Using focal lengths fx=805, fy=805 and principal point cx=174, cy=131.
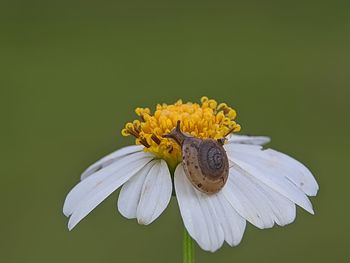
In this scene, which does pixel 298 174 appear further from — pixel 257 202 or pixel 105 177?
pixel 105 177

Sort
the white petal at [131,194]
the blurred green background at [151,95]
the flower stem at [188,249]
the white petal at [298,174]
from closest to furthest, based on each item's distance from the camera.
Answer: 1. the flower stem at [188,249]
2. the white petal at [131,194]
3. the white petal at [298,174]
4. the blurred green background at [151,95]

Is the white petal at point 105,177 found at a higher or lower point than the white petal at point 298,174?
higher

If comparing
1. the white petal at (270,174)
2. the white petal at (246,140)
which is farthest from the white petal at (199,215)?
the white petal at (246,140)

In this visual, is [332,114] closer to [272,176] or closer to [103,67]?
[103,67]

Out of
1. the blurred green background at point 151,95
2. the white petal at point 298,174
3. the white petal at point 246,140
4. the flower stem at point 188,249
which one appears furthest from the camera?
the blurred green background at point 151,95

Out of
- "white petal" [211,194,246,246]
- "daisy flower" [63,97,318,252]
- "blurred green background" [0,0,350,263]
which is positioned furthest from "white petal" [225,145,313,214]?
"blurred green background" [0,0,350,263]

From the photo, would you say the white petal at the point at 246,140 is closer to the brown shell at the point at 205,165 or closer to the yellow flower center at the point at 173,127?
the yellow flower center at the point at 173,127

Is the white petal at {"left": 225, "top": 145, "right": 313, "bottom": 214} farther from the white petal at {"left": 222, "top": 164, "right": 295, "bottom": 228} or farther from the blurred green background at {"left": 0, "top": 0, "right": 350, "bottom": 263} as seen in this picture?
the blurred green background at {"left": 0, "top": 0, "right": 350, "bottom": 263}
